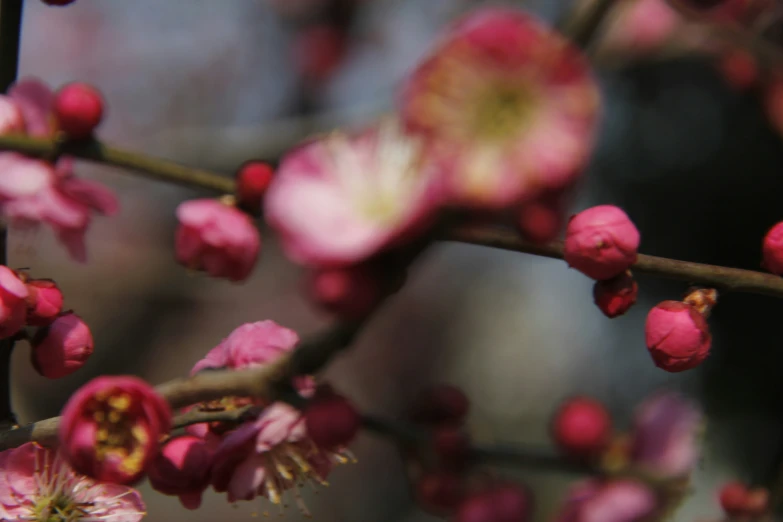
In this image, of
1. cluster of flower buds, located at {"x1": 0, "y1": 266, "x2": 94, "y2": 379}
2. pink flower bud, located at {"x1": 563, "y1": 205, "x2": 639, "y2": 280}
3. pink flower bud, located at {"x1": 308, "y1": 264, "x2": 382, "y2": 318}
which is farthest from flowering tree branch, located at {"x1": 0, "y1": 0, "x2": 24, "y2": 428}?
pink flower bud, located at {"x1": 563, "y1": 205, "x2": 639, "y2": 280}

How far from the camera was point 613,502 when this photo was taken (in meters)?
1.11

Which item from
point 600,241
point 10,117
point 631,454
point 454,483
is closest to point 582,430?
point 631,454

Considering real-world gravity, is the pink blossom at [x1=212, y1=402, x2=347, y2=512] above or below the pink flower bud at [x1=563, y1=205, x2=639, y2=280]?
below

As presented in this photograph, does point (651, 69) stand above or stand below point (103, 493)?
above

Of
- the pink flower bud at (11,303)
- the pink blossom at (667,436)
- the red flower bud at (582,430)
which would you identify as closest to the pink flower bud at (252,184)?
the pink flower bud at (11,303)

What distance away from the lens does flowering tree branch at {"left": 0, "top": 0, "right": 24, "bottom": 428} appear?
799mm

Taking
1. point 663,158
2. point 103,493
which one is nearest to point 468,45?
point 103,493

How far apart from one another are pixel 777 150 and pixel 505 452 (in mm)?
2165

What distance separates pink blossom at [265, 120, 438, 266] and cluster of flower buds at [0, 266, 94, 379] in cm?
25

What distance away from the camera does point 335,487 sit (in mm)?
3660

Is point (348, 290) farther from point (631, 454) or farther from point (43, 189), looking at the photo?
point (631, 454)

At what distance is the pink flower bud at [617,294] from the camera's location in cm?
72

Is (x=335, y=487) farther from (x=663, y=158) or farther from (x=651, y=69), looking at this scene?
(x=651, y=69)

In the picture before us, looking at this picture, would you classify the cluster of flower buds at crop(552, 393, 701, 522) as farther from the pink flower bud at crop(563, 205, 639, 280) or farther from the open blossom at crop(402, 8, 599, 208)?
the open blossom at crop(402, 8, 599, 208)
